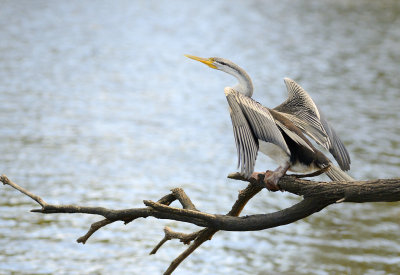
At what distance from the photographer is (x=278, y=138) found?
3.93m

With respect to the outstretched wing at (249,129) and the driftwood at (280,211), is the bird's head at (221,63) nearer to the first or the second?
the outstretched wing at (249,129)

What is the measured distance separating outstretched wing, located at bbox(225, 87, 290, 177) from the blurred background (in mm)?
3586

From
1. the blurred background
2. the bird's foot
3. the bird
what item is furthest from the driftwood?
the blurred background

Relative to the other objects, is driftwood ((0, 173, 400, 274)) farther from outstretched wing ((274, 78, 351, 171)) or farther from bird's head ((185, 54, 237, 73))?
bird's head ((185, 54, 237, 73))

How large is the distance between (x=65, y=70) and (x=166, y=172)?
6.83 metres

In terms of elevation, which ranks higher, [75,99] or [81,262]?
[75,99]

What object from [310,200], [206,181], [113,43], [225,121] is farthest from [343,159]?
[113,43]

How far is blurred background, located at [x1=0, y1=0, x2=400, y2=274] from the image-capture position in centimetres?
788

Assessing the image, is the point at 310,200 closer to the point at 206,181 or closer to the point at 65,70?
the point at 206,181

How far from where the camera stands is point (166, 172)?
10.2 metres

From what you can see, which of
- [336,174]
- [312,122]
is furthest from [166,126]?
[336,174]

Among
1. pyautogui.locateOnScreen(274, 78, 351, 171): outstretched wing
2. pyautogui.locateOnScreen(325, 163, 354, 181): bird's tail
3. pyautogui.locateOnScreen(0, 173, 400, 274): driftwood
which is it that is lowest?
pyautogui.locateOnScreen(0, 173, 400, 274): driftwood

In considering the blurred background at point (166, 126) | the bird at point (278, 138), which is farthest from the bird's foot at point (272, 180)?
the blurred background at point (166, 126)

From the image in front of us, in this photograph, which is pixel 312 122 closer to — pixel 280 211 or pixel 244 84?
pixel 244 84
